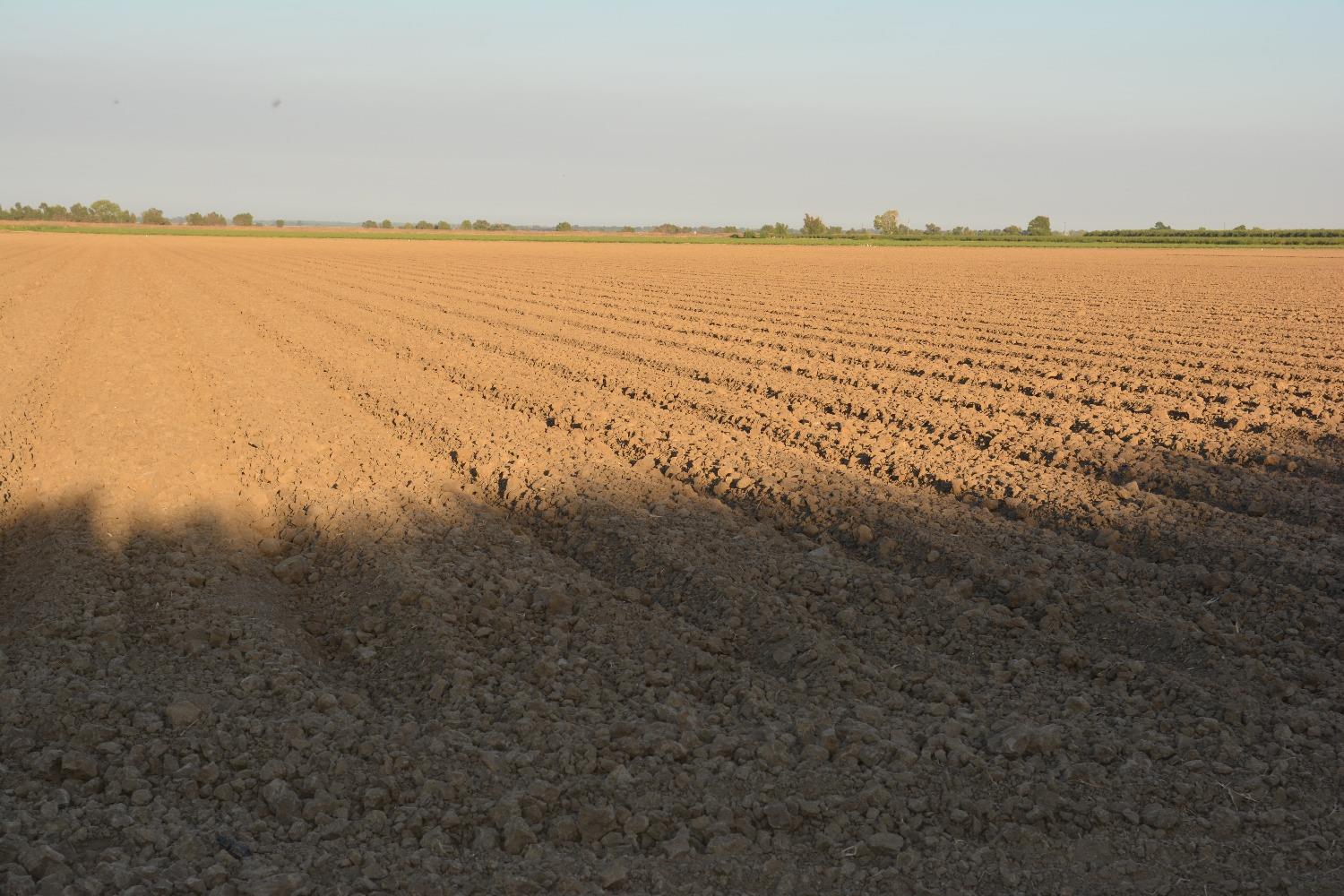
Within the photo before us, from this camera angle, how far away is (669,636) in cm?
421

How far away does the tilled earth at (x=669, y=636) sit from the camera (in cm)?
287

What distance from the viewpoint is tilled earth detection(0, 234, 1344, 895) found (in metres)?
2.87

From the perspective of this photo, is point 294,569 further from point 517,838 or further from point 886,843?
point 886,843

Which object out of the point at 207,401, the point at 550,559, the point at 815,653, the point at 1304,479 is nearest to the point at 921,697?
the point at 815,653

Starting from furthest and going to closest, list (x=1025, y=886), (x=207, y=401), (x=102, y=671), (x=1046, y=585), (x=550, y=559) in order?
(x=207, y=401)
(x=550, y=559)
(x=1046, y=585)
(x=102, y=671)
(x=1025, y=886)

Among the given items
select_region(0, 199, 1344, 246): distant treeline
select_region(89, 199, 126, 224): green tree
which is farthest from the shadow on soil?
select_region(89, 199, 126, 224): green tree

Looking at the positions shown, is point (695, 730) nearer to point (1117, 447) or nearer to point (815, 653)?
point (815, 653)

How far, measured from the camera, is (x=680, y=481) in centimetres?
655

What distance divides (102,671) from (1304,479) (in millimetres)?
6995

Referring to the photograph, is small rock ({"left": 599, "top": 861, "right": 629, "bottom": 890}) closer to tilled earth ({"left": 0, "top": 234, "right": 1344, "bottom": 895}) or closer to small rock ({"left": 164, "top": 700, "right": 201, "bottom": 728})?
tilled earth ({"left": 0, "top": 234, "right": 1344, "bottom": 895})

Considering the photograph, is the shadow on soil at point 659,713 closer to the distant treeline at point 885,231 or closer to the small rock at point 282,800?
the small rock at point 282,800

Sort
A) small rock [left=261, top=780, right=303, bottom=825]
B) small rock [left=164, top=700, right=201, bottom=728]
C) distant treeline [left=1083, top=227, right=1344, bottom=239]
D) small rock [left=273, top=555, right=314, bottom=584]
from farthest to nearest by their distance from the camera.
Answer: distant treeline [left=1083, top=227, right=1344, bottom=239]
small rock [left=273, top=555, right=314, bottom=584]
small rock [left=164, top=700, right=201, bottom=728]
small rock [left=261, top=780, right=303, bottom=825]

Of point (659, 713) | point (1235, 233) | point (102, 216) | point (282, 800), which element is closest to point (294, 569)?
point (282, 800)

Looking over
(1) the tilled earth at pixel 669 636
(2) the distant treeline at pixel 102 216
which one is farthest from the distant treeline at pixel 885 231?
(1) the tilled earth at pixel 669 636
